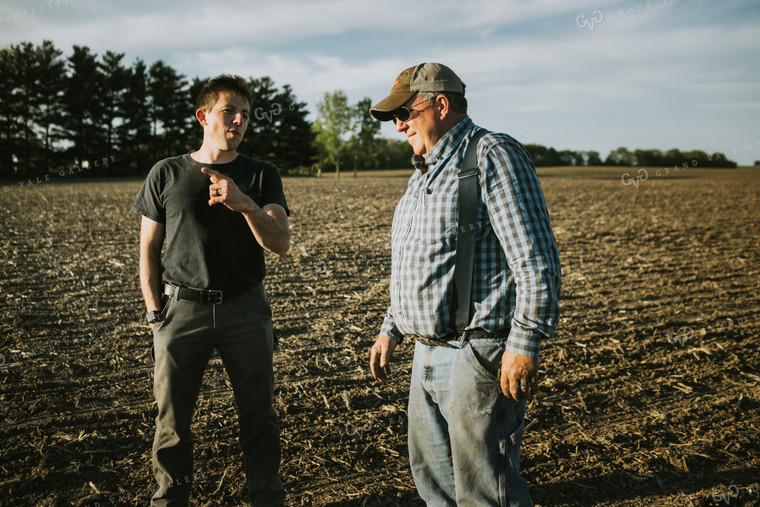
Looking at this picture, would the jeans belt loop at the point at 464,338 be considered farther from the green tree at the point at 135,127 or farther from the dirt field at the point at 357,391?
the green tree at the point at 135,127

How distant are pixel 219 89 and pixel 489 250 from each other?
1.91m

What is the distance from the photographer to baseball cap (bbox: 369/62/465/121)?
2379mm

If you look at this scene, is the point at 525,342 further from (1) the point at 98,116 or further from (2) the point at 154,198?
(1) the point at 98,116

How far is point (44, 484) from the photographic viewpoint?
3.48 m

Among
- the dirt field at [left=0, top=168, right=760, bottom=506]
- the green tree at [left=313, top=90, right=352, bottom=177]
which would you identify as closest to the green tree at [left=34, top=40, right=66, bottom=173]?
the green tree at [left=313, top=90, right=352, bottom=177]

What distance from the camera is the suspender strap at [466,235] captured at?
2.23 meters

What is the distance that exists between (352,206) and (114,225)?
8024 mm

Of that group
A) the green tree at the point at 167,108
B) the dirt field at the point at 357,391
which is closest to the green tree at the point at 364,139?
the green tree at the point at 167,108

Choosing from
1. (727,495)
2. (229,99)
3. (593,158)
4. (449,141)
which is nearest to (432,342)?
Result: (449,141)

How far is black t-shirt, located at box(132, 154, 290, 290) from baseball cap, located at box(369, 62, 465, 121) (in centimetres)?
101

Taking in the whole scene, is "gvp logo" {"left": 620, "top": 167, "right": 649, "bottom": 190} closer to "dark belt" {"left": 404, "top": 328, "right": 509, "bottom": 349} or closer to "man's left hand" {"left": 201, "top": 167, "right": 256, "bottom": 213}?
"dark belt" {"left": 404, "top": 328, "right": 509, "bottom": 349}

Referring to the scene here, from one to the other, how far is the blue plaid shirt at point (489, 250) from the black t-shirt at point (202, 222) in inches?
41.3

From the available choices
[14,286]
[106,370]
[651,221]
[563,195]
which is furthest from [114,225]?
[563,195]

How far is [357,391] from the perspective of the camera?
495 centimetres
